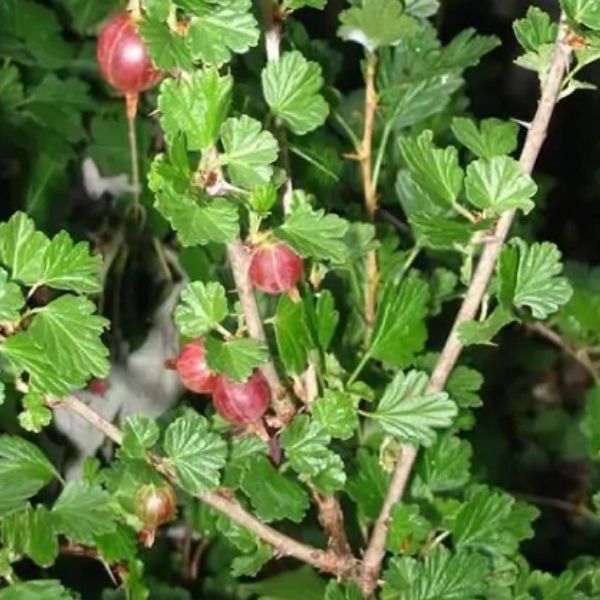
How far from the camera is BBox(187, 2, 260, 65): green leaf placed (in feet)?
2.09

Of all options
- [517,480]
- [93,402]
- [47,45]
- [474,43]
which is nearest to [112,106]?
[47,45]

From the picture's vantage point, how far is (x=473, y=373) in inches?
35.7

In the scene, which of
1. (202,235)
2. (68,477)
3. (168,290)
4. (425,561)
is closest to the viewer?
(202,235)

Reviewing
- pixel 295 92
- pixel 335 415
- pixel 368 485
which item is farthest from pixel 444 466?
pixel 295 92

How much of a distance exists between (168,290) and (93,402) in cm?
14

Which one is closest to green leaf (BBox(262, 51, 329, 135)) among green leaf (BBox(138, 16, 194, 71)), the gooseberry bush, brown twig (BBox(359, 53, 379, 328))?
the gooseberry bush

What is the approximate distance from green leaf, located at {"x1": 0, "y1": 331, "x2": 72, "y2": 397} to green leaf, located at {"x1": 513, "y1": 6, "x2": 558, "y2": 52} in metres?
0.26

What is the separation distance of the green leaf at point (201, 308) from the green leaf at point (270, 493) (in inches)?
3.7

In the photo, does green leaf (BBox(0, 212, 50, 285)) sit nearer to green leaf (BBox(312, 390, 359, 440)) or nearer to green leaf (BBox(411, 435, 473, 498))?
green leaf (BBox(312, 390, 359, 440))

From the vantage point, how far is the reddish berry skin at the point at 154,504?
0.80 m

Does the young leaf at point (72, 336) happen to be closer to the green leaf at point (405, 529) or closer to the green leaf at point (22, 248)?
the green leaf at point (22, 248)

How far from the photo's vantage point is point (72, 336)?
69 centimetres

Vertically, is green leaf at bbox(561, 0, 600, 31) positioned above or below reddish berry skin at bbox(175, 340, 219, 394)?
above

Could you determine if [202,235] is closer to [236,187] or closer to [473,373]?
[236,187]
